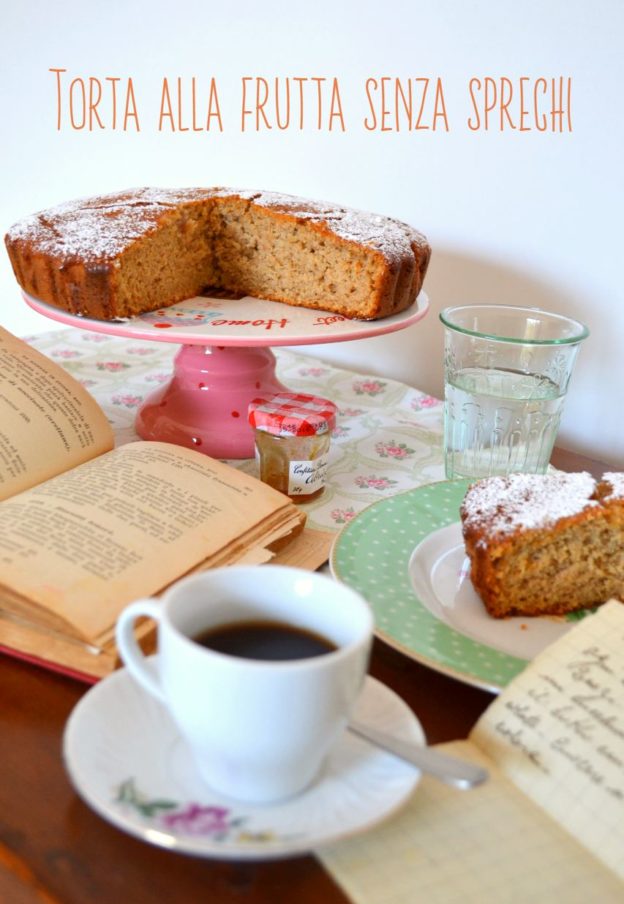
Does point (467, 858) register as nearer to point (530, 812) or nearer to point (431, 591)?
point (530, 812)

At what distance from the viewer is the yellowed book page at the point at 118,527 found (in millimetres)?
836

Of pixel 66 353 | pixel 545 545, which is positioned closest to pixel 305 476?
pixel 545 545

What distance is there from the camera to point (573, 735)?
0.72 metres

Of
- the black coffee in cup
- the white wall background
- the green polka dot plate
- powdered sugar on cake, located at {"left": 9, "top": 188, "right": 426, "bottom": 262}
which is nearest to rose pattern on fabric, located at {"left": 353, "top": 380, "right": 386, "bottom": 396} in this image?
the white wall background

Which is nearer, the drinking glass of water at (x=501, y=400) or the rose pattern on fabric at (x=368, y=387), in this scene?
the drinking glass of water at (x=501, y=400)

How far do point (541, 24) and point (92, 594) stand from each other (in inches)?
46.4

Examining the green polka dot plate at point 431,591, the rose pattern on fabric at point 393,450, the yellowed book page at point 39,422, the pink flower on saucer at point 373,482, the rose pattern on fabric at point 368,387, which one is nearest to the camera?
the green polka dot plate at point 431,591

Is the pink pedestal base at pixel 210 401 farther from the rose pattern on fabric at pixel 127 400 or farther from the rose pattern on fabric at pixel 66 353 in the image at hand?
the rose pattern on fabric at pixel 66 353

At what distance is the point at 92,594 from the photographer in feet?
2.75

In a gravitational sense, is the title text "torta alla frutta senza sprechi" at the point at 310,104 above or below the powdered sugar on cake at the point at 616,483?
above

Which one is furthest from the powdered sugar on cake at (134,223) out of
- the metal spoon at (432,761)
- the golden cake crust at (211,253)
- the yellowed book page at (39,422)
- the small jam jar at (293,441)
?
the metal spoon at (432,761)

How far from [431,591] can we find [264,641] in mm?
331

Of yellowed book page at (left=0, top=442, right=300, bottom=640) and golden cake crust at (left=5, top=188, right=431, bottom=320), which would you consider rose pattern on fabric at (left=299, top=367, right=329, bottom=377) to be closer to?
golden cake crust at (left=5, top=188, right=431, bottom=320)

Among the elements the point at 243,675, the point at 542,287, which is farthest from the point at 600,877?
the point at 542,287
